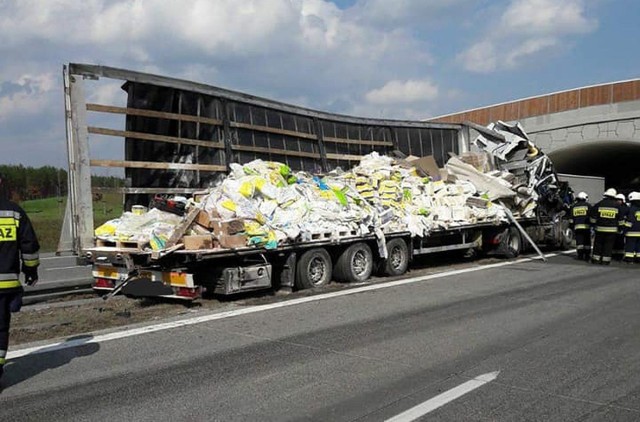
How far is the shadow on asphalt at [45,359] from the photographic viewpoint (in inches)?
213

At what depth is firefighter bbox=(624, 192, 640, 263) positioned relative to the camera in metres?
14.2

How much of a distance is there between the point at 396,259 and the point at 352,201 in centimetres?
155

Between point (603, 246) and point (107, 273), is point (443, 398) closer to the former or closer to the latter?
point (107, 273)

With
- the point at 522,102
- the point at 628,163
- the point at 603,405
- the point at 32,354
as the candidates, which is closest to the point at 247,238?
the point at 32,354

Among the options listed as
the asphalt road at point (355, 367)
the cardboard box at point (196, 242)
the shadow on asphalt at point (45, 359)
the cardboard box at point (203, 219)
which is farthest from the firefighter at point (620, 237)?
the shadow on asphalt at point (45, 359)

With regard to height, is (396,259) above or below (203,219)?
below

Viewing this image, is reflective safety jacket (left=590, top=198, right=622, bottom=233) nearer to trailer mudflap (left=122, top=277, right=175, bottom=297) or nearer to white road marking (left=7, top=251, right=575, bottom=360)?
white road marking (left=7, top=251, right=575, bottom=360)

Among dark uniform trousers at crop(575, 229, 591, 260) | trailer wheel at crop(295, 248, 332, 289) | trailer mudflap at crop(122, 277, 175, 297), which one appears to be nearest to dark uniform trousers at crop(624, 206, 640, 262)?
dark uniform trousers at crop(575, 229, 591, 260)

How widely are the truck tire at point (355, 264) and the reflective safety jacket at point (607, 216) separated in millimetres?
6338

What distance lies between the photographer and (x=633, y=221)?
568 inches

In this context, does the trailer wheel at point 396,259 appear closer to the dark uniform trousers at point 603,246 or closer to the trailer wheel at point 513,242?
the trailer wheel at point 513,242

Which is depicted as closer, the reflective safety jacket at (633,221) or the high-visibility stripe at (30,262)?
the high-visibility stripe at (30,262)

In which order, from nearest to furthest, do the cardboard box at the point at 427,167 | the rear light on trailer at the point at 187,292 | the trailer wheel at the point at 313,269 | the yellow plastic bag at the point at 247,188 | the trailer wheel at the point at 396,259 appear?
the rear light on trailer at the point at 187,292, the yellow plastic bag at the point at 247,188, the trailer wheel at the point at 313,269, the trailer wheel at the point at 396,259, the cardboard box at the point at 427,167

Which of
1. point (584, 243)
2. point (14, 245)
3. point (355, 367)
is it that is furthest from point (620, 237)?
point (14, 245)
